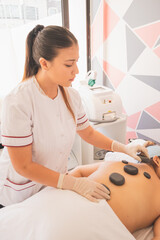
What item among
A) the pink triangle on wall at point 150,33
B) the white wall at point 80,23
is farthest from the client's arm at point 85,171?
the white wall at point 80,23

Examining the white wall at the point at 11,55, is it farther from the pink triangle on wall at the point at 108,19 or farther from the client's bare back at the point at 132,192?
the client's bare back at the point at 132,192

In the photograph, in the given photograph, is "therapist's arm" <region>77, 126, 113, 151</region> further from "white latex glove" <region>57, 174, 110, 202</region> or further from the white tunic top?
"white latex glove" <region>57, 174, 110, 202</region>

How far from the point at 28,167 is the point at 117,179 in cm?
45

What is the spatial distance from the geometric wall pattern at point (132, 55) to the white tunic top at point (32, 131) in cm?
148

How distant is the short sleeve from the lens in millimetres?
825

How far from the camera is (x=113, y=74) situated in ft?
8.92

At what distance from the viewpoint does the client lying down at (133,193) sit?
2.93 feet

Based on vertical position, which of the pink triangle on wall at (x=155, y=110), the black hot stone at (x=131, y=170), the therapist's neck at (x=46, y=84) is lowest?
the pink triangle on wall at (x=155, y=110)

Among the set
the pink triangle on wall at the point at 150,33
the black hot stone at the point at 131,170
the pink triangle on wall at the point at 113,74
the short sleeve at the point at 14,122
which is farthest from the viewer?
the pink triangle on wall at the point at 113,74

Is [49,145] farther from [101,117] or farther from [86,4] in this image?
[86,4]

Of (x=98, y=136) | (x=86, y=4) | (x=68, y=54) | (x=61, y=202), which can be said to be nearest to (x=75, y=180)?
(x=61, y=202)

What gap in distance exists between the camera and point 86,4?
268 cm

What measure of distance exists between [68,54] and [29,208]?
668 mm

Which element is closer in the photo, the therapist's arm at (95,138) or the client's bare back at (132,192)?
the client's bare back at (132,192)
